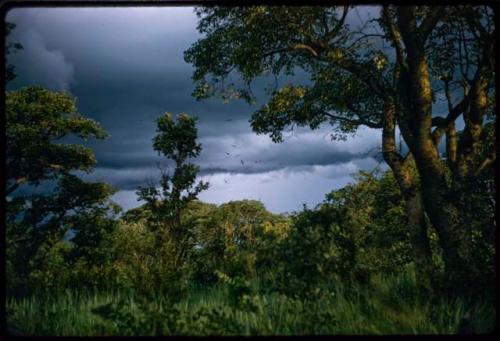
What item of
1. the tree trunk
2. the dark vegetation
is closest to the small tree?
the dark vegetation

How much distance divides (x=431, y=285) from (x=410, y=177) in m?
2.79

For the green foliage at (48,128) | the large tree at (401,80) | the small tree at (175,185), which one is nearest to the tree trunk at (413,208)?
the large tree at (401,80)

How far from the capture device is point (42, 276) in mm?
8156

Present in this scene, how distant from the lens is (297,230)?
7.36m

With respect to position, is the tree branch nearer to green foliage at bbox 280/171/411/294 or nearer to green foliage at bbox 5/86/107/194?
green foliage at bbox 280/171/411/294

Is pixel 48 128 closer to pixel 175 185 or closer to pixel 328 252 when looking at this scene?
pixel 175 185

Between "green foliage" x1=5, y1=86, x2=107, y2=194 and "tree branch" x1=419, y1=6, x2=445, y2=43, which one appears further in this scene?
"green foliage" x1=5, y1=86, x2=107, y2=194

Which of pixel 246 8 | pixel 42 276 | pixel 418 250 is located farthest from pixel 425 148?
pixel 42 276

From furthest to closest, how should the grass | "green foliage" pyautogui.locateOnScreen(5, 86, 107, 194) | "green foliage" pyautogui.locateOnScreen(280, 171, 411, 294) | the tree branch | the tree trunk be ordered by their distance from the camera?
"green foliage" pyautogui.locateOnScreen(5, 86, 107, 194)
the tree branch
the tree trunk
"green foliage" pyautogui.locateOnScreen(280, 171, 411, 294)
the grass

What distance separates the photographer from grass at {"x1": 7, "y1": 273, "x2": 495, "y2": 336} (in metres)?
5.91

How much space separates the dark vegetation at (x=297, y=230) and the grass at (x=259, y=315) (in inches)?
1.0

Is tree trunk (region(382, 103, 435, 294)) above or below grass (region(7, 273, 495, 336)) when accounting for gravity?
above

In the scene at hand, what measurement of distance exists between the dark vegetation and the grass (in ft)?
0.08

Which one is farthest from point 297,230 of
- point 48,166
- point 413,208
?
point 48,166
